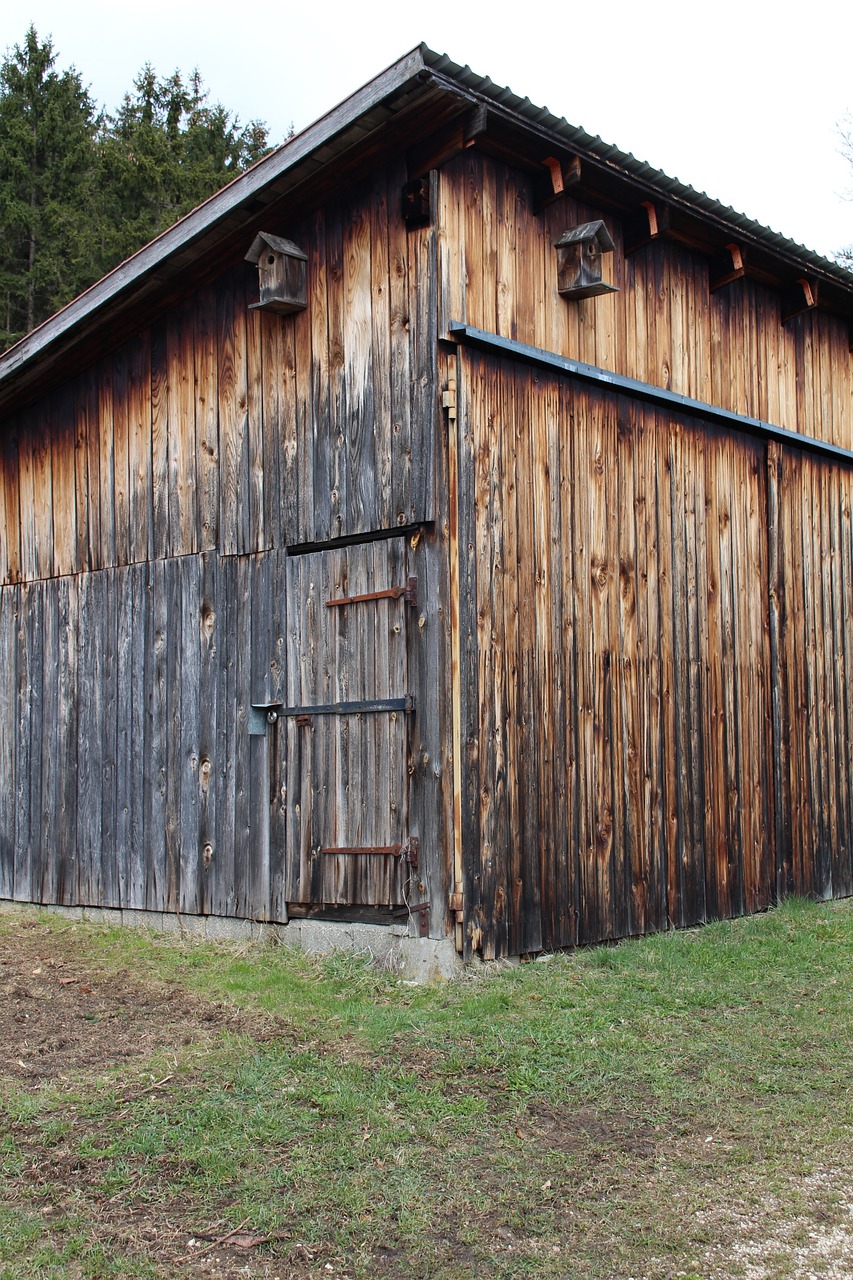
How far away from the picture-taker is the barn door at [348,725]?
679cm

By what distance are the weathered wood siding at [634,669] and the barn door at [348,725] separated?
1.38ft

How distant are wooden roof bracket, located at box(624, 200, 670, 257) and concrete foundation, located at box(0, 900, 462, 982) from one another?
14.6ft

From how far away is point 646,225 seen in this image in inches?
305

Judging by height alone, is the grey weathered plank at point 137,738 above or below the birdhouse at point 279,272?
below

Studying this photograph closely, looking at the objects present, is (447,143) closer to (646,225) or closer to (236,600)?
(646,225)

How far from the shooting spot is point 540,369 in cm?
729

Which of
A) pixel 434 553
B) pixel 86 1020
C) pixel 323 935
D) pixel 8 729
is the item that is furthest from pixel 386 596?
pixel 8 729

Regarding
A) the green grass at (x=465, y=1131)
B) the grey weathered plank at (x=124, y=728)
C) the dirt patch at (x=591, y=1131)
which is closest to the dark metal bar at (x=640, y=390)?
the grey weathered plank at (x=124, y=728)

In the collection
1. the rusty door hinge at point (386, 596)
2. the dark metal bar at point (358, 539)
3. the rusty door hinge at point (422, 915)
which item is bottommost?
the rusty door hinge at point (422, 915)

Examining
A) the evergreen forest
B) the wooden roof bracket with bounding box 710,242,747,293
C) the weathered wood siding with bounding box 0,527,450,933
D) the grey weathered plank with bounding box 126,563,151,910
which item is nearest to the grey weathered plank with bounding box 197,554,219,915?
the weathered wood siding with bounding box 0,527,450,933

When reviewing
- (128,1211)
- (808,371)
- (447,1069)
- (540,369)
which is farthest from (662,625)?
(128,1211)

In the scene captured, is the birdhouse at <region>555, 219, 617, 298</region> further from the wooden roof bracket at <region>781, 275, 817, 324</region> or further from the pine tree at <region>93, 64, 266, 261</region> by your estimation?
the pine tree at <region>93, 64, 266, 261</region>

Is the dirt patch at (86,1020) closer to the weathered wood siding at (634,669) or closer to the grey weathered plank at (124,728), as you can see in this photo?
the grey weathered plank at (124,728)

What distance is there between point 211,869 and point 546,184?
470 centimetres
